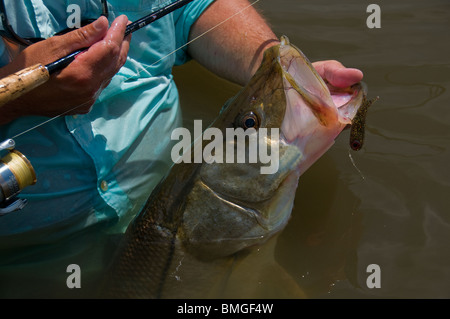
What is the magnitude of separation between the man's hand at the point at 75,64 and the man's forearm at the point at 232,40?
983 millimetres

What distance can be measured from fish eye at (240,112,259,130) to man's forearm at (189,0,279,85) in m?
0.86

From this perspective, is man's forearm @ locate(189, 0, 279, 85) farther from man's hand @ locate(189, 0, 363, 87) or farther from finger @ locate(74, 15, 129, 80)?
finger @ locate(74, 15, 129, 80)

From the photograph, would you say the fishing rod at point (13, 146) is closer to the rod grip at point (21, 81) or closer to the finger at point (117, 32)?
the rod grip at point (21, 81)

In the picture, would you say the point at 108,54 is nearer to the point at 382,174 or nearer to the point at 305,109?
the point at 305,109

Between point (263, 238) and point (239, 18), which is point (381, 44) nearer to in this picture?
point (239, 18)

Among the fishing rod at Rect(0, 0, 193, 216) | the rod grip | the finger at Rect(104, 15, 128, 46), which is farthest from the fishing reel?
the finger at Rect(104, 15, 128, 46)

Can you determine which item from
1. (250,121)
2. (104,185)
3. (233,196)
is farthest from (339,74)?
(104,185)

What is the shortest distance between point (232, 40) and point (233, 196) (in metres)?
1.25

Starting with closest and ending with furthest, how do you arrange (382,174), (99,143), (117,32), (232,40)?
(117,32), (99,143), (382,174), (232,40)

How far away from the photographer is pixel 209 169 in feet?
7.71

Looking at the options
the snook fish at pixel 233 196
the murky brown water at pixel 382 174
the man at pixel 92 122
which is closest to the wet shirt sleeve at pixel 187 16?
the man at pixel 92 122

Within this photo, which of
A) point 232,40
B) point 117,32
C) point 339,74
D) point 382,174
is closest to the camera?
point 117,32

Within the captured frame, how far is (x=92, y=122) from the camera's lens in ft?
8.68

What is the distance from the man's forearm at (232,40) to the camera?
315cm
